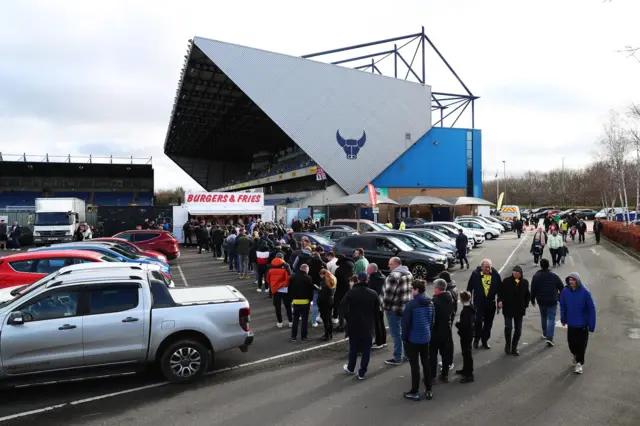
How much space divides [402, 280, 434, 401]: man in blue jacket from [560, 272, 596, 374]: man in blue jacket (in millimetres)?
2441

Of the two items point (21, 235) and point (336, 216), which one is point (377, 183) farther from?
point (21, 235)

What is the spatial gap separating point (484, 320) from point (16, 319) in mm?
7130

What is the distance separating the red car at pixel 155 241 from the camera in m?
19.4

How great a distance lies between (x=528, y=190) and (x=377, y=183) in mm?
71374

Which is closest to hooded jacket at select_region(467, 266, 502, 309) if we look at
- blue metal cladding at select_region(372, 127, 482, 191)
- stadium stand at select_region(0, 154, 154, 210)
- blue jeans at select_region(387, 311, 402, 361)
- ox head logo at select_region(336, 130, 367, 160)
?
blue jeans at select_region(387, 311, 402, 361)

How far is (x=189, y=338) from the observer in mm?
6180

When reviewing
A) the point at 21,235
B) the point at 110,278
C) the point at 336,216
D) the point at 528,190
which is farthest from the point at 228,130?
the point at 528,190

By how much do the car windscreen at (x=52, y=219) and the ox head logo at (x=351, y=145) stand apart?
23382 mm

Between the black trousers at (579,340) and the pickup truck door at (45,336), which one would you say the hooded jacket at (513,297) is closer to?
the black trousers at (579,340)

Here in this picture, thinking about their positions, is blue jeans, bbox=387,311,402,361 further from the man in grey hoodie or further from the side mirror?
the side mirror

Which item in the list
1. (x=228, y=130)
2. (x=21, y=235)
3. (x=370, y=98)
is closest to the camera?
(x=21, y=235)

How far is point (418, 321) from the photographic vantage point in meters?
5.56

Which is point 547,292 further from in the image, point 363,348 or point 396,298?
point 363,348

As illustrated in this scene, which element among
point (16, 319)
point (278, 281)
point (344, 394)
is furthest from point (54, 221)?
point (344, 394)
